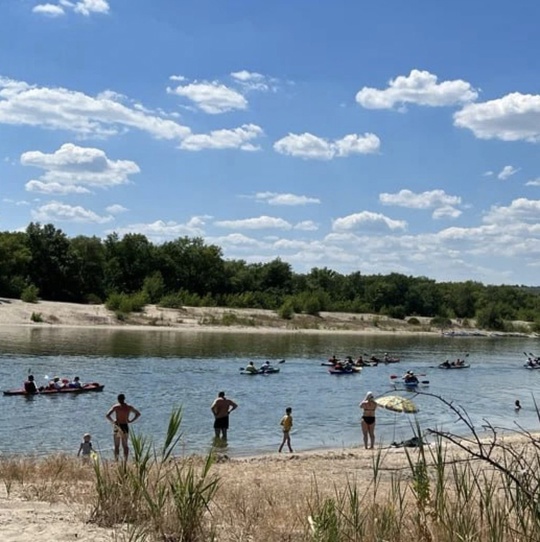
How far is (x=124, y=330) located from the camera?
80.1 metres

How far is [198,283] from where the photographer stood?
392ft

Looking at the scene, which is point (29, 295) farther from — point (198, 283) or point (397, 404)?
point (397, 404)

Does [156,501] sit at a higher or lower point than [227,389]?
higher

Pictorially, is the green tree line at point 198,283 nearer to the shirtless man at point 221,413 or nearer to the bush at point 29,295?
the bush at point 29,295

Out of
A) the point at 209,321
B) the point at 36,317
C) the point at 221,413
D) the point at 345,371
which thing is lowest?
the point at 345,371

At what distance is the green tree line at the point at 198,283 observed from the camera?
97.8m

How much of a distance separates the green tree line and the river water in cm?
2254

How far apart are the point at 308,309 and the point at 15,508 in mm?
107468

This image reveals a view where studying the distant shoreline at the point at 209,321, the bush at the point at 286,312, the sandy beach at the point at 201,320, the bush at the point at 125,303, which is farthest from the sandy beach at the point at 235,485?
the bush at the point at 286,312

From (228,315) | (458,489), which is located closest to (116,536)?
(458,489)

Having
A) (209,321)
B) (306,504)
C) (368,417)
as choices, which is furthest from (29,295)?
(306,504)

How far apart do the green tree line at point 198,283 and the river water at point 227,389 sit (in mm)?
22545

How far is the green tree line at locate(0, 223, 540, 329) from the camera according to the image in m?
97.8

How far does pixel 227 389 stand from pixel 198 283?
260ft
